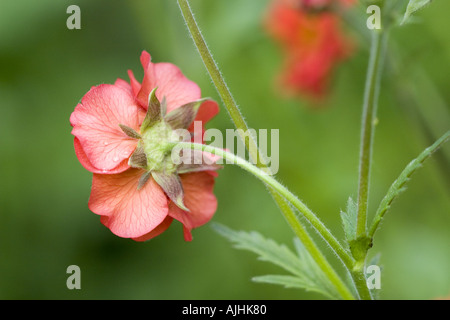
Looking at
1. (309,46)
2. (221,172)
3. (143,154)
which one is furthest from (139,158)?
(309,46)

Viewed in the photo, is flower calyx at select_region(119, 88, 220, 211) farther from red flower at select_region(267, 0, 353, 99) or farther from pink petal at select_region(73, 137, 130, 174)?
red flower at select_region(267, 0, 353, 99)

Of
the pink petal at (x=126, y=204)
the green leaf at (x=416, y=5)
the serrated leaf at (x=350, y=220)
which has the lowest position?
the serrated leaf at (x=350, y=220)

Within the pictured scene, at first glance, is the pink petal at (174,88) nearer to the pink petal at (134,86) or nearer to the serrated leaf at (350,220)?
the pink petal at (134,86)

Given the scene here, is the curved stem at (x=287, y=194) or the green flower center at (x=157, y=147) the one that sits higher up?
the green flower center at (x=157, y=147)

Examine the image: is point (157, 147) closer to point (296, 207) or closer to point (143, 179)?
point (143, 179)

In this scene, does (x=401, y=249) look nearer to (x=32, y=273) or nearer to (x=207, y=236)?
(x=207, y=236)

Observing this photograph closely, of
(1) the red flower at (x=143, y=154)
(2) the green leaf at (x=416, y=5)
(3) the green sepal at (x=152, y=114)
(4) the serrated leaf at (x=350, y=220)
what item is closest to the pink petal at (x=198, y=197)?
(1) the red flower at (x=143, y=154)

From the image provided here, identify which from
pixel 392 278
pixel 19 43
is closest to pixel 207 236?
pixel 392 278
